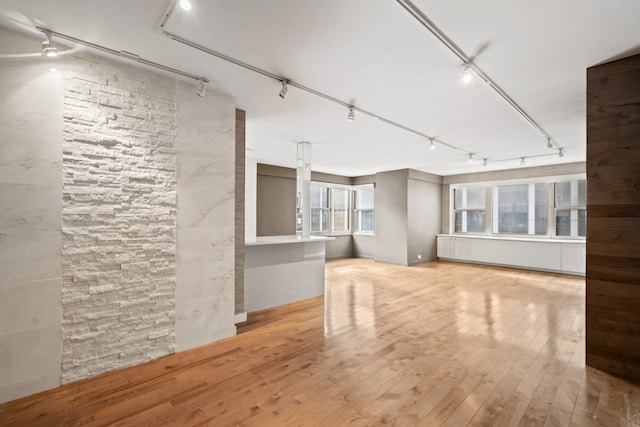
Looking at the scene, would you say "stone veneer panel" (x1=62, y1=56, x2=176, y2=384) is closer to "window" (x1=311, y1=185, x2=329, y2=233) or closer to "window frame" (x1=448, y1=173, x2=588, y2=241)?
"window" (x1=311, y1=185, x2=329, y2=233)

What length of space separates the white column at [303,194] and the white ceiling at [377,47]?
3.52ft

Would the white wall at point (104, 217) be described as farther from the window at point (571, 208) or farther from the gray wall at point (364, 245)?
the window at point (571, 208)

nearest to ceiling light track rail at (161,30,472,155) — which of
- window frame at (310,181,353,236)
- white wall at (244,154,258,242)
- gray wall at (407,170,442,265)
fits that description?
white wall at (244,154,258,242)

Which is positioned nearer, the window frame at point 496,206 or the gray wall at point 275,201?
the window frame at point 496,206

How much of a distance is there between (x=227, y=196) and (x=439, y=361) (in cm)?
272

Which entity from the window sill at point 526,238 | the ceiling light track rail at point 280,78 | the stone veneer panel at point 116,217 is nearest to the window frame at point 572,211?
the window sill at point 526,238

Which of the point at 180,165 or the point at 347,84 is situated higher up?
the point at 347,84

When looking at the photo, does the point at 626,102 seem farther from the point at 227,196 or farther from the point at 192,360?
the point at 192,360

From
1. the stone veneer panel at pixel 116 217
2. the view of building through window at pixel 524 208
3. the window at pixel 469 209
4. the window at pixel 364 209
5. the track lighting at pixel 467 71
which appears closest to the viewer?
the stone veneer panel at pixel 116 217

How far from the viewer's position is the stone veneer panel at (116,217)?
2.38m

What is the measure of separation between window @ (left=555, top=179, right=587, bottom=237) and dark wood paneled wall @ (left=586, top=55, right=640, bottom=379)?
5.73 meters

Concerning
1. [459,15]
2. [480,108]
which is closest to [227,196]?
[459,15]

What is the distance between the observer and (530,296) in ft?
16.2

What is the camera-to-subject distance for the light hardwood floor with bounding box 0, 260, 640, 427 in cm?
195
